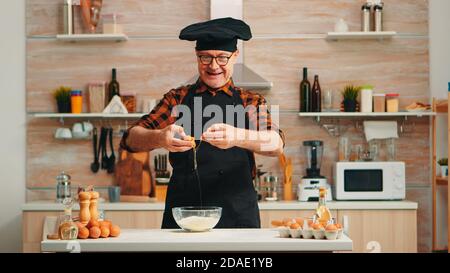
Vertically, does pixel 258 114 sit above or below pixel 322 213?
above

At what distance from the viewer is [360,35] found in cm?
559

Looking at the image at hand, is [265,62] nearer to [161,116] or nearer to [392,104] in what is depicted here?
[392,104]

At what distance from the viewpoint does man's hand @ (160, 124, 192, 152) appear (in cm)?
309

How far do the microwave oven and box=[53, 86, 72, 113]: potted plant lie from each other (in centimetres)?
218

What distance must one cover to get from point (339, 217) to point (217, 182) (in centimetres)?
196

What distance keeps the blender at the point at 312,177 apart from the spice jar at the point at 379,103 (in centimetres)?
52

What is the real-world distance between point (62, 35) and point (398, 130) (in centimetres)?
279

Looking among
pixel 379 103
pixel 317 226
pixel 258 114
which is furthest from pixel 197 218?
pixel 379 103

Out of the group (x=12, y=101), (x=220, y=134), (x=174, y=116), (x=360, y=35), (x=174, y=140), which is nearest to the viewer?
(x=220, y=134)

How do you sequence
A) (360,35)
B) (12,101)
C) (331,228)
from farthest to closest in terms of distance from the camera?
(12,101)
(360,35)
(331,228)

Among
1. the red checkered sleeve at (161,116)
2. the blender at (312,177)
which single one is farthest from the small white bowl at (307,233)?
the blender at (312,177)

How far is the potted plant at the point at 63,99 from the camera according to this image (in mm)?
5652

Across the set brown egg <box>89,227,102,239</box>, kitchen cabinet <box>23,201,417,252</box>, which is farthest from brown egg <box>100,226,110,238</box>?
kitchen cabinet <box>23,201,417,252</box>

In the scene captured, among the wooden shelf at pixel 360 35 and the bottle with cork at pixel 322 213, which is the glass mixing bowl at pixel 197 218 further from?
the wooden shelf at pixel 360 35
